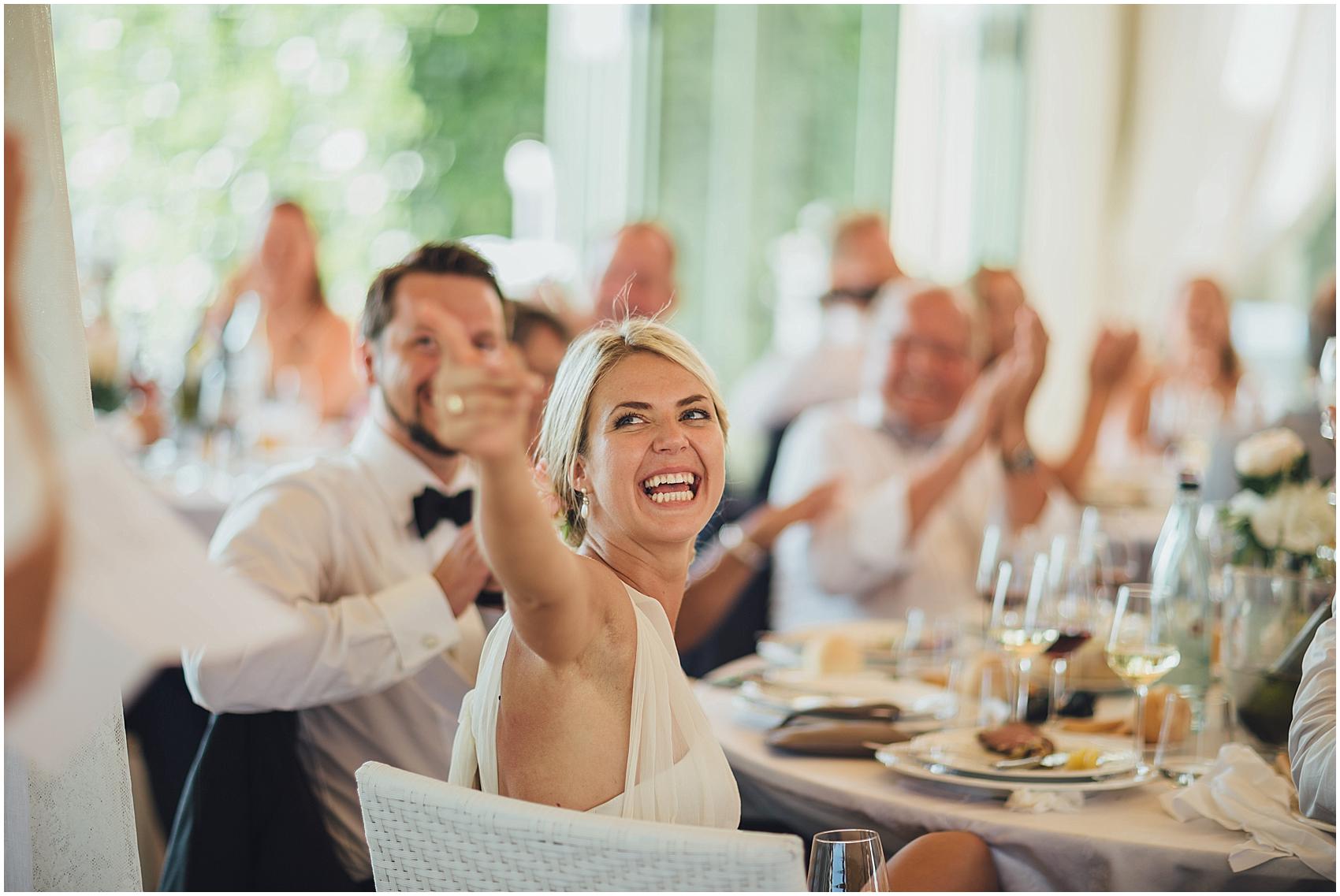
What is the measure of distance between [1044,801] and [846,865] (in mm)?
361

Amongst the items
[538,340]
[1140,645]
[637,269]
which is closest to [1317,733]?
[1140,645]

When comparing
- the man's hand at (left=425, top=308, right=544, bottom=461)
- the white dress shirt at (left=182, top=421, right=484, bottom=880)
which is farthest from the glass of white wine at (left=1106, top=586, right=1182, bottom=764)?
the man's hand at (left=425, top=308, right=544, bottom=461)

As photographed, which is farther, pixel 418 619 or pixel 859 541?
pixel 859 541

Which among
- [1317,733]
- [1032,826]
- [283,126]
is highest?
[283,126]

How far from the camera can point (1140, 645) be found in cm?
171

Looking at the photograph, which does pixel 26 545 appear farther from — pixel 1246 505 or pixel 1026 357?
pixel 1026 357

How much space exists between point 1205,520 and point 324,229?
584cm

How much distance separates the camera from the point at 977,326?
4594 millimetres

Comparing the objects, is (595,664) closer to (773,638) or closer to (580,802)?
(580,802)

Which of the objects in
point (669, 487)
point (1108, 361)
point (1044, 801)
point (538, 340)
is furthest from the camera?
point (1108, 361)

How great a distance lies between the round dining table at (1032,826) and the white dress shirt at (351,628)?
45 centimetres

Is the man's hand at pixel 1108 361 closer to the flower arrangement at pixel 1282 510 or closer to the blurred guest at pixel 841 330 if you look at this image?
the blurred guest at pixel 841 330

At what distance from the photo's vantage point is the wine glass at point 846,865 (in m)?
1.30

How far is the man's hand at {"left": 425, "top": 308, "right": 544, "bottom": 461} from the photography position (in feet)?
3.30
